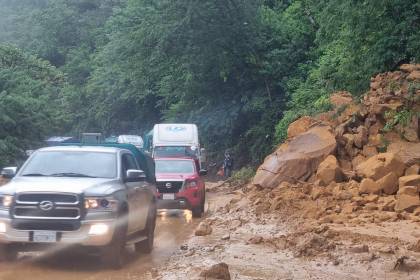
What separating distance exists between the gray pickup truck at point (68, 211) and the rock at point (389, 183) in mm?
6800

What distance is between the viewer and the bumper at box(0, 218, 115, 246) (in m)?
9.84

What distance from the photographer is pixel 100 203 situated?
10.0m

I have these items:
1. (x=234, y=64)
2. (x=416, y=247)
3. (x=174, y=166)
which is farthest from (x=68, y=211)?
(x=234, y=64)

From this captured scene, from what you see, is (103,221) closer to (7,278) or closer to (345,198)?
(7,278)

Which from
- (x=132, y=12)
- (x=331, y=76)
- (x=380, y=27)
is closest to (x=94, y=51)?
(x=132, y=12)

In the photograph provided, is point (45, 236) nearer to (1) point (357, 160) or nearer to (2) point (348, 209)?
(2) point (348, 209)

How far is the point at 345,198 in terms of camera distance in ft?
52.1

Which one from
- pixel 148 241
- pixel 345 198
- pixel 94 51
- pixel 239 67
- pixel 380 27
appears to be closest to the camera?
pixel 148 241

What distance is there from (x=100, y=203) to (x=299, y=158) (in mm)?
9621

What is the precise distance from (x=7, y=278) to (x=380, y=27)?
52.9 ft

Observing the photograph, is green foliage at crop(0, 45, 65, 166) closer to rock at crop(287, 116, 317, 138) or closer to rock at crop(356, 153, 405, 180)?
rock at crop(287, 116, 317, 138)

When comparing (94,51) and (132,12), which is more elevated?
(132,12)

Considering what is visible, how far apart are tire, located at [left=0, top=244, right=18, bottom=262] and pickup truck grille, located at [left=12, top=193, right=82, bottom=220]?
2.04 ft

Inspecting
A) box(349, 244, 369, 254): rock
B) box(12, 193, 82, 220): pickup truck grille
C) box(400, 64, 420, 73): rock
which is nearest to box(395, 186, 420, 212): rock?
box(349, 244, 369, 254): rock
